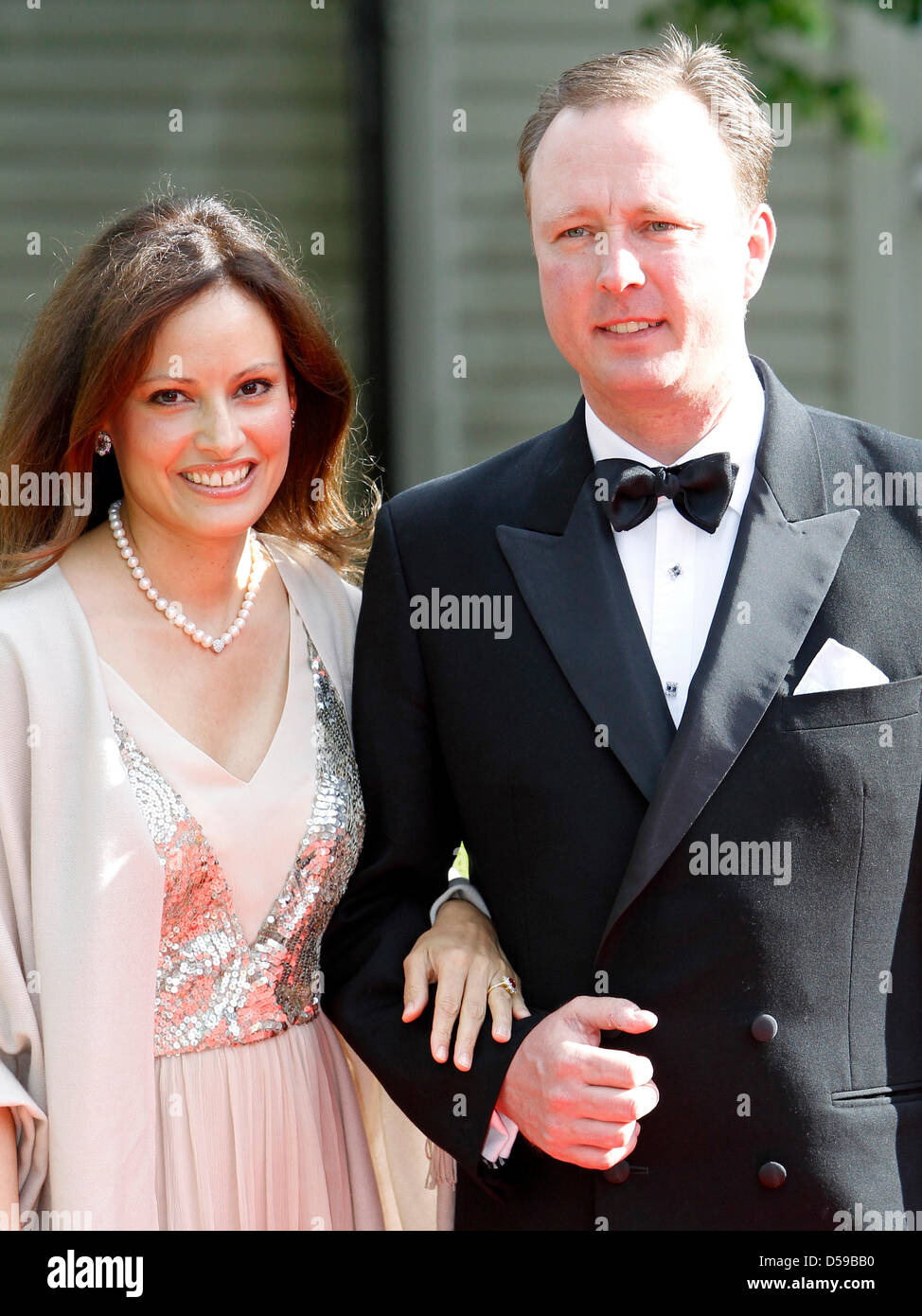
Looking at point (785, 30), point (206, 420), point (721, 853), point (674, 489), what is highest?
point (785, 30)

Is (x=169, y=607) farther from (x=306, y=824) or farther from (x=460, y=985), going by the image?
(x=460, y=985)

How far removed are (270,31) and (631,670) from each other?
4.54 meters

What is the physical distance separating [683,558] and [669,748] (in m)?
0.28

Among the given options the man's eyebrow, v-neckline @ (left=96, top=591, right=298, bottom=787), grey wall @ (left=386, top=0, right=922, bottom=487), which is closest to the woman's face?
the man's eyebrow

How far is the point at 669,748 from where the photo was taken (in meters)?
2.01

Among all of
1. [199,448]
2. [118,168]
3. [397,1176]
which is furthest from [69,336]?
[118,168]

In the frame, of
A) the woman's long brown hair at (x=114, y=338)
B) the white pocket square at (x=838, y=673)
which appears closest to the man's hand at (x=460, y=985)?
the white pocket square at (x=838, y=673)

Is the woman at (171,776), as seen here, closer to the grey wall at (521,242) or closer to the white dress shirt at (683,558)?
the white dress shirt at (683,558)

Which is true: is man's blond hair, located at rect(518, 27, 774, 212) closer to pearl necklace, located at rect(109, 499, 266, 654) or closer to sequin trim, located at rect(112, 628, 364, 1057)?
pearl necklace, located at rect(109, 499, 266, 654)

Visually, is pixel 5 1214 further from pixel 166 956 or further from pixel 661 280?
pixel 661 280

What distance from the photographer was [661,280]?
2043 millimetres

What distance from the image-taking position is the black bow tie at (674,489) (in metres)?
2.09

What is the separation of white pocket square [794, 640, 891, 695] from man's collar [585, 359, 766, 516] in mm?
254

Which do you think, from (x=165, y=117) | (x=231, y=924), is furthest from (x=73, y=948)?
(x=165, y=117)
